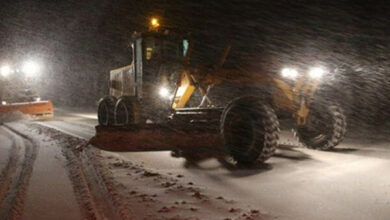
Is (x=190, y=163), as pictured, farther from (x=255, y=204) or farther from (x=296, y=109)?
(x=255, y=204)

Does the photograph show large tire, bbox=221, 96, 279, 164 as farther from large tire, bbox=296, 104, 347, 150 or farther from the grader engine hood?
large tire, bbox=296, 104, 347, 150

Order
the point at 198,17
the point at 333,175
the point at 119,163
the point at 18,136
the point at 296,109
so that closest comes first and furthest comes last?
the point at 333,175 < the point at 119,163 < the point at 296,109 < the point at 18,136 < the point at 198,17

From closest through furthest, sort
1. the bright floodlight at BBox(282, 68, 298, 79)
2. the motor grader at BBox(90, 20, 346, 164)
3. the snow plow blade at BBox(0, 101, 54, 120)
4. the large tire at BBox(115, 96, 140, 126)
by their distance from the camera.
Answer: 1. the motor grader at BBox(90, 20, 346, 164)
2. the bright floodlight at BBox(282, 68, 298, 79)
3. the large tire at BBox(115, 96, 140, 126)
4. the snow plow blade at BBox(0, 101, 54, 120)

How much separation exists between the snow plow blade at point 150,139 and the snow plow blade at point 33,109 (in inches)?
427

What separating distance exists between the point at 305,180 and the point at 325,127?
2.85m

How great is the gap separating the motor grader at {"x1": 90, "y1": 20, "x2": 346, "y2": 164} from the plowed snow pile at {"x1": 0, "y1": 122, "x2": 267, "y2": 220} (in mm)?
1352

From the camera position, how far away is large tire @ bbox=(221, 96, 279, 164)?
7000 millimetres

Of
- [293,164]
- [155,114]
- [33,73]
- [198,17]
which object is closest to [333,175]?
[293,164]

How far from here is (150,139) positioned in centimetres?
939

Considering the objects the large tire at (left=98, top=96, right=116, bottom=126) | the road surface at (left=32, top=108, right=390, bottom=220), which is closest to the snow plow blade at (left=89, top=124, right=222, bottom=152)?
the road surface at (left=32, top=108, right=390, bottom=220)

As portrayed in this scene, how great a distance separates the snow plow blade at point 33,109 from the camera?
19109 millimetres

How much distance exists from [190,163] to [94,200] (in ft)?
9.26

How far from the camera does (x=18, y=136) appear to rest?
12328 mm

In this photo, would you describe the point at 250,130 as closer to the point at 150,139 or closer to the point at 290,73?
the point at 290,73
